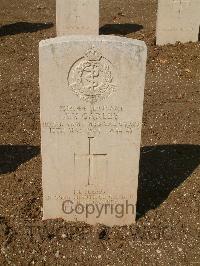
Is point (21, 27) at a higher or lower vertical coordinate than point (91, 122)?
lower

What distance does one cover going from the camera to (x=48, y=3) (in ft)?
48.0

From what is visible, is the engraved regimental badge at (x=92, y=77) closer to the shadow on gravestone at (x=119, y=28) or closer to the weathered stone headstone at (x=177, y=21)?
the weathered stone headstone at (x=177, y=21)

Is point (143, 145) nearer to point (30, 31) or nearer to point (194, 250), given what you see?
point (194, 250)

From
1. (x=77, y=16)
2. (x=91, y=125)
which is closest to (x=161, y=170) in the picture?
(x=91, y=125)

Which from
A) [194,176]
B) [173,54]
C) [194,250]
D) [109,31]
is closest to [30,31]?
[109,31]

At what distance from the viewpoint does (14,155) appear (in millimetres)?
6273

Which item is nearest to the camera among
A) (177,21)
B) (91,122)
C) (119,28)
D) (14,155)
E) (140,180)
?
(91,122)

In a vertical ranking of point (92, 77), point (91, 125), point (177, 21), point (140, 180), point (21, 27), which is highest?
point (92, 77)

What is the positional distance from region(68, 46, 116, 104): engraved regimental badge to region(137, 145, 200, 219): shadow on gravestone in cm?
156

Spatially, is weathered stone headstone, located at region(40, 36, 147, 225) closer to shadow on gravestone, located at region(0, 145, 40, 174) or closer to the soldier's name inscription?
the soldier's name inscription

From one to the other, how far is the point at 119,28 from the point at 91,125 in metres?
8.19

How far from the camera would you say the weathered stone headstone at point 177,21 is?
33.6ft

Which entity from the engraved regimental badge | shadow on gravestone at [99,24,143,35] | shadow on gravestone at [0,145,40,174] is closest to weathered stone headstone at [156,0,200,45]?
shadow on gravestone at [99,24,143,35]

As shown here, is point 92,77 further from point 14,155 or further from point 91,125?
point 14,155
